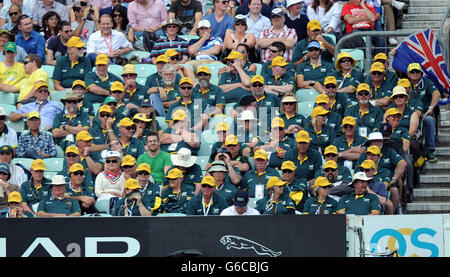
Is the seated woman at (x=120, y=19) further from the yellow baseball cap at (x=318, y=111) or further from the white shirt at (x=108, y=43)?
the yellow baseball cap at (x=318, y=111)

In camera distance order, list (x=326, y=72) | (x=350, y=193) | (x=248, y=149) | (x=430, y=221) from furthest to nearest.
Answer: (x=326, y=72) → (x=248, y=149) → (x=350, y=193) → (x=430, y=221)

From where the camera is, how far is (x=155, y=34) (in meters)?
18.2

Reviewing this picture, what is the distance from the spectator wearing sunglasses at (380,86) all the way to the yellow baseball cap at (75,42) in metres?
4.39

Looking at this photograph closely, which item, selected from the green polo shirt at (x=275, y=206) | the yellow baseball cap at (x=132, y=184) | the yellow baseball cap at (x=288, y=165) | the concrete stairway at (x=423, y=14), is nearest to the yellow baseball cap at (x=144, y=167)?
the yellow baseball cap at (x=132, y=184)

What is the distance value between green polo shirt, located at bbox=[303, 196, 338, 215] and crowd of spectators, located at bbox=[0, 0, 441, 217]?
2 centimetres

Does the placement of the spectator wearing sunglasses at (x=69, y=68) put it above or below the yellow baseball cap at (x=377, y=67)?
above

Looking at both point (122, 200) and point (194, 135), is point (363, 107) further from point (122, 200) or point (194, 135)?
point (122, 200)

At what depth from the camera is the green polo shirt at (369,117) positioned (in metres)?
15.7

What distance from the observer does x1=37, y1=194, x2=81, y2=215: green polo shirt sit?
1487cm

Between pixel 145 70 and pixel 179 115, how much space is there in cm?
193

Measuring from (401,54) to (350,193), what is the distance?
2969 millimetres

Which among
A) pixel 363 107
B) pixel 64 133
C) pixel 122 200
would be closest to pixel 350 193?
pixel 363 107

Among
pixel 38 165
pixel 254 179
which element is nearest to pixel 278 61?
pixel 254 179

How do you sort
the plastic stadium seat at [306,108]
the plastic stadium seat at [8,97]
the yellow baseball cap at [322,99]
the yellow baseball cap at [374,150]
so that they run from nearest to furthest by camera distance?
the yellow baseball cap at [374,150] → the yellow baseball cap at [322,99] → the plastic stadium seat at [306,108] → the plastic stadium seat at [8,97]
